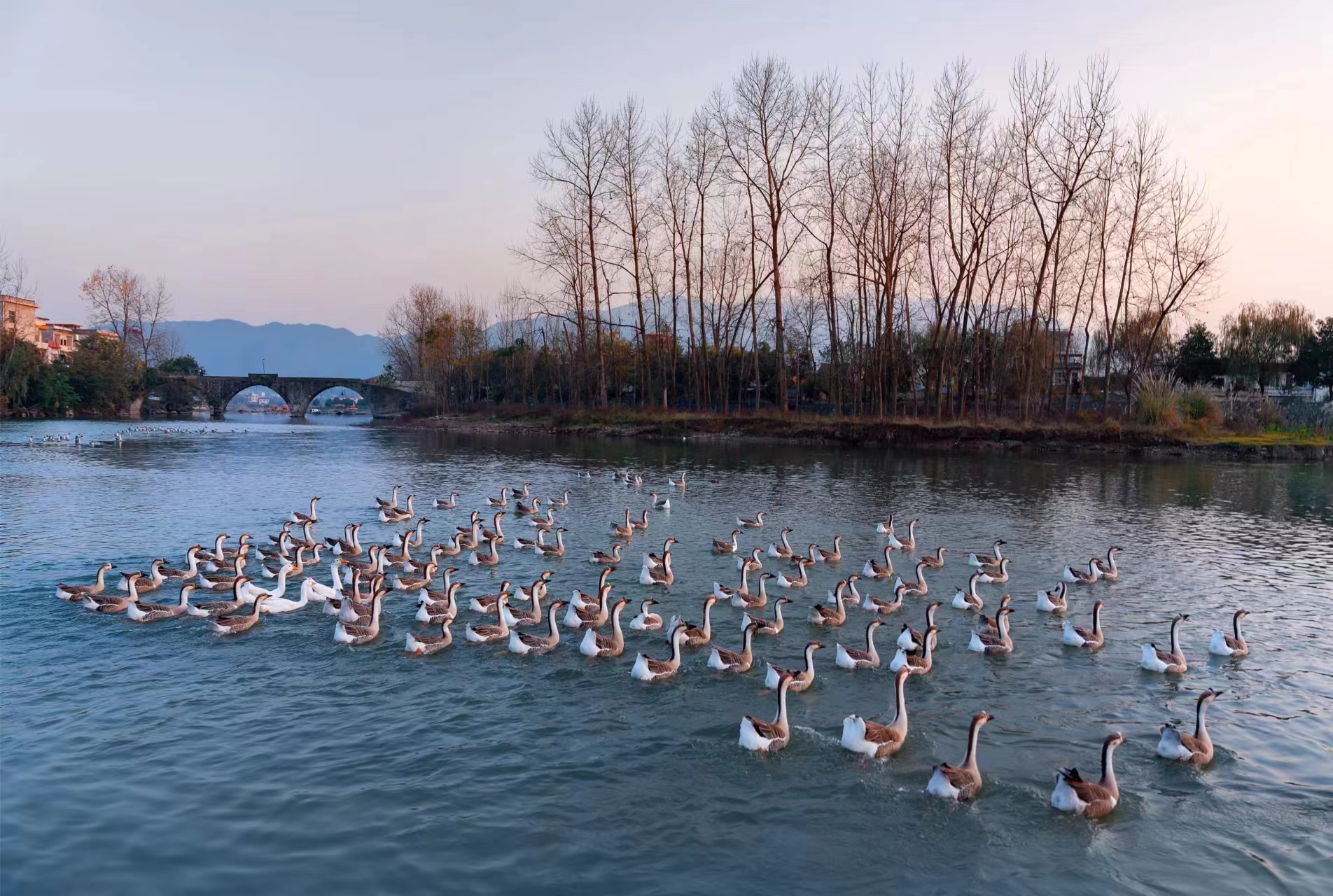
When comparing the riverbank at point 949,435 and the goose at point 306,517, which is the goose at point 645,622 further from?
the riverbank at point 949,435

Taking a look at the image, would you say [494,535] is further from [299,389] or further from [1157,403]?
[299,389]

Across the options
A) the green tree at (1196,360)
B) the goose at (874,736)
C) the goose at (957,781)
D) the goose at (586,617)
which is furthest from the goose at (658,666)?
the green tree at (1196,360)

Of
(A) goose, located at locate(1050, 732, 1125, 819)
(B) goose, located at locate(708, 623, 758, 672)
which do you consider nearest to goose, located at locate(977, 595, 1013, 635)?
(B) goose, located at locate(708, 623, 758, 672)

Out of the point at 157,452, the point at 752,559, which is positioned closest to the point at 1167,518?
the point at 752,559

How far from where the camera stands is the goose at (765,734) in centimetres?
1031

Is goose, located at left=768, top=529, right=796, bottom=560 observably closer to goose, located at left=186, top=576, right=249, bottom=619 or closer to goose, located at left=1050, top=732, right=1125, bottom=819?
goose, located at left=1050, top=732, right=1125, bottom=819

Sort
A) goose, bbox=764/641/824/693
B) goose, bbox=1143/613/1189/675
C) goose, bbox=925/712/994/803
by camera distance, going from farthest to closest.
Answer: goose, bbox=1143/613/1189/675
goose, bbox=764/641/824/693
goose, bbox=925/712/994/803

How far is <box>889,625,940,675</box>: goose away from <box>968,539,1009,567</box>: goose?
592cm

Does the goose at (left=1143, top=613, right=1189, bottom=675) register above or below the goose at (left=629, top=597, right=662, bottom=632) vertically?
below

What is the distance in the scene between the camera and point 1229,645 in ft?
45.9

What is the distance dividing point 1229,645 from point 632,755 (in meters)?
10.2

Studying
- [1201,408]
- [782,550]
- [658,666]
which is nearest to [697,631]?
[658,666]

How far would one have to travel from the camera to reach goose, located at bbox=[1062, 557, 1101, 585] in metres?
18.8

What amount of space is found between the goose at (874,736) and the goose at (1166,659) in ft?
17.7
